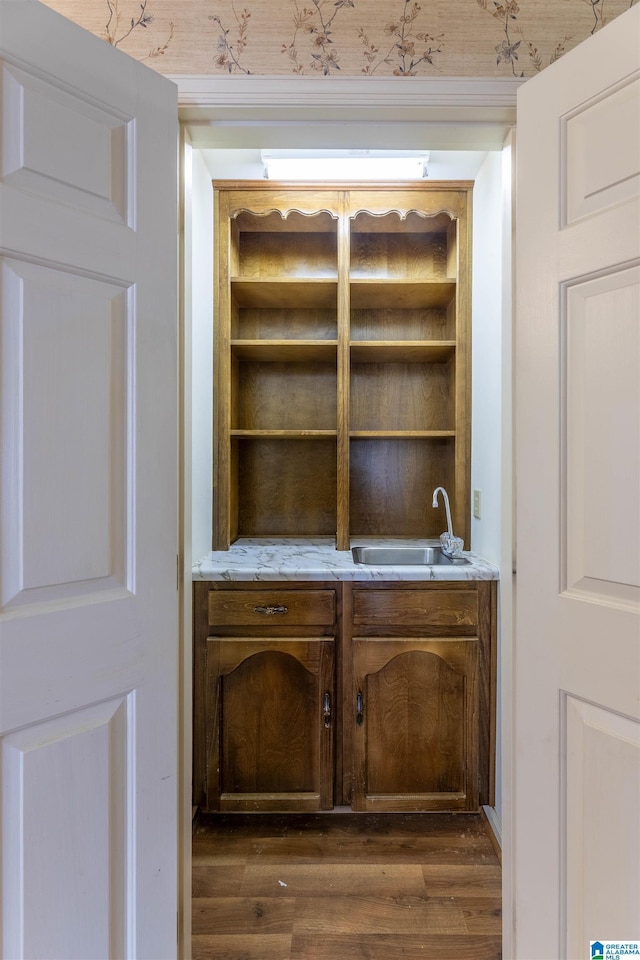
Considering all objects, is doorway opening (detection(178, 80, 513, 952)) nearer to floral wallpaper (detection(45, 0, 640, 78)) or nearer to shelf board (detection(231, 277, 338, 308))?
shelf board (detection(231, 277, 338, 308))

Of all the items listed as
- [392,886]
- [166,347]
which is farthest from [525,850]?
[166,347]

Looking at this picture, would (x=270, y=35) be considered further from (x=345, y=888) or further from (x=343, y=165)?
(x=345, y=888)

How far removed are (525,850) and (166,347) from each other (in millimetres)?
1331

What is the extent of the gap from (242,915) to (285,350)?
2093 mm

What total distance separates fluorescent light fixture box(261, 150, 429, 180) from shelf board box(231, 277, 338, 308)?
0.41 metres

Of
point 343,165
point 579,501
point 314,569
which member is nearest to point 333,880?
point 314,569

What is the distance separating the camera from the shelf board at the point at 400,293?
2.10 m

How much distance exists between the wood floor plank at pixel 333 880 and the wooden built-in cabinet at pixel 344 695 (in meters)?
0.19

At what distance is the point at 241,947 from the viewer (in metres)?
1.28

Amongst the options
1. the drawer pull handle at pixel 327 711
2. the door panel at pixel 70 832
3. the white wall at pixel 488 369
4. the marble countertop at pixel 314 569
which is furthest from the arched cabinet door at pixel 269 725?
the door panel at pixel 70 832

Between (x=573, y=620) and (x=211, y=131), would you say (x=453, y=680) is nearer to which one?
(x=573, y=620)

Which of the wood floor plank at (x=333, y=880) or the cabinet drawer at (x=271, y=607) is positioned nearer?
the wood floor plank at (x=333, y=880)

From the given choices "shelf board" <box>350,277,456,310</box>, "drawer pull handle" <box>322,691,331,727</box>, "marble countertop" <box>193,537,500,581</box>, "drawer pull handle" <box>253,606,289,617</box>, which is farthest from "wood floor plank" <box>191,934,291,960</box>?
"shelf board" <box>350,277,456,310</box>

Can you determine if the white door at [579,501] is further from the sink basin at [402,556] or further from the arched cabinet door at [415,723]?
the sink basin at [402,556]
